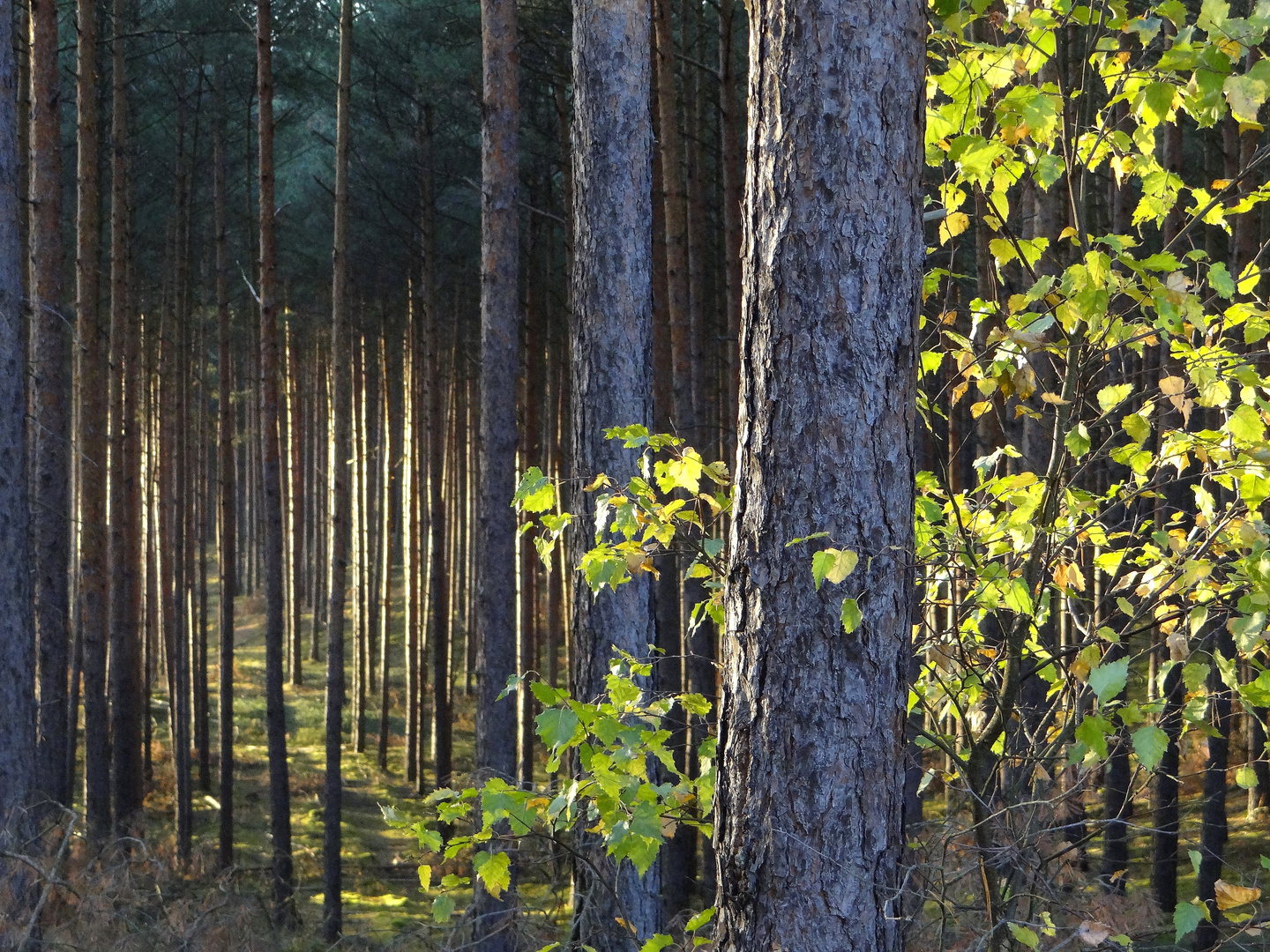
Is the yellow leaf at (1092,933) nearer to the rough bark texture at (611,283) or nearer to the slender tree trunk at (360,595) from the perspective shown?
the rough bark texture at (611,283)

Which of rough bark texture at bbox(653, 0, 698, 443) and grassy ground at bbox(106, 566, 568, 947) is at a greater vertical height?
rough bark texture at bbox(653, 0, 698, 443)

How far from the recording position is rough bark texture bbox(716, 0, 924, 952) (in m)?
2.36

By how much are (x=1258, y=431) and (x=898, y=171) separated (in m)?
1.04

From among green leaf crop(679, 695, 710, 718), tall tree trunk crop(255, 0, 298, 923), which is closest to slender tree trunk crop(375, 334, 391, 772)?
tall tree trunk crop(255, 0, 298, 923)

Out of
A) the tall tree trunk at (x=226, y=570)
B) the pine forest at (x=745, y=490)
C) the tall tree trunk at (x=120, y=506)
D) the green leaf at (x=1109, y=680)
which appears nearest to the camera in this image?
the green leaf at (x=1109, y=680)

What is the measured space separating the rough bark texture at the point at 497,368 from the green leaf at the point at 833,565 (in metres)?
5.55

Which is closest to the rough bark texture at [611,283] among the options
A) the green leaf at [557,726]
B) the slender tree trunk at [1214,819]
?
the green leaf at [557,726]

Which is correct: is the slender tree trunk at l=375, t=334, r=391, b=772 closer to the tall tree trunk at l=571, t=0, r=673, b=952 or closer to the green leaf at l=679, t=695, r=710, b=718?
the tall tree trunk at l=571, t=0, r=673, b=952

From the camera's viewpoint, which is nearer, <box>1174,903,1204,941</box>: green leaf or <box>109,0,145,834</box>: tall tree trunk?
<box>1174,903,1204,941</box>: green leaf

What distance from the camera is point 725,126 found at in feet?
33.8

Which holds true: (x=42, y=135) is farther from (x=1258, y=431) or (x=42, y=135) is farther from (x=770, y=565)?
(x=1258, y=431)

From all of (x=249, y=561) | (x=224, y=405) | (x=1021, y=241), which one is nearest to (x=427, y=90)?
(x=224, y=405)

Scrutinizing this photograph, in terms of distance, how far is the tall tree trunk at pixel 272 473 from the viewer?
10805 millimetres

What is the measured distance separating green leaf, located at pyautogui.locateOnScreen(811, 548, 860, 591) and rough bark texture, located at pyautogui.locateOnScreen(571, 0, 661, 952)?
302 centimetres
